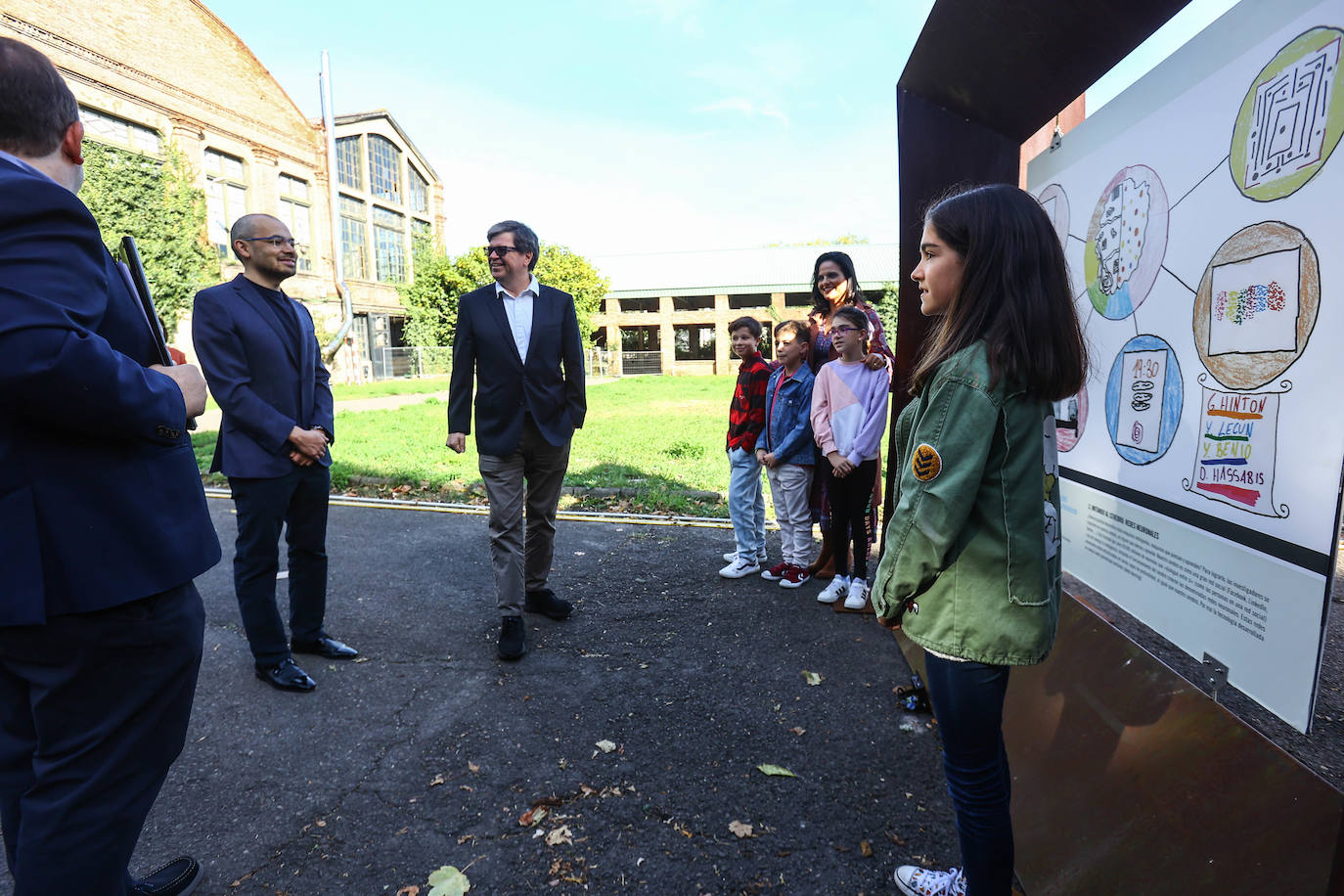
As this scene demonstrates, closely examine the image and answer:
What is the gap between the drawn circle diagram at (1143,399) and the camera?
2.20 meters

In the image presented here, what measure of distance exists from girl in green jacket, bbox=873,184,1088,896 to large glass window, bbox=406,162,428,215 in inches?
1645

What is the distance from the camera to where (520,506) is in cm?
414

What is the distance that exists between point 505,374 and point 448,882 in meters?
2.60

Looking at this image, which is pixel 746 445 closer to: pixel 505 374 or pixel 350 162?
pixel 505 374

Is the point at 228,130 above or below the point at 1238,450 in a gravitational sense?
above

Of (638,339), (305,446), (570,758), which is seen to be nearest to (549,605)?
(570,758)

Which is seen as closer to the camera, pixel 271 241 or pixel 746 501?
pixel 271 241

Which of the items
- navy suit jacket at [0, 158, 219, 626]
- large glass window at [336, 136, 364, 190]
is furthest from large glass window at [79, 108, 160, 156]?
navy suit jacket at [0, 158, 219, 626]

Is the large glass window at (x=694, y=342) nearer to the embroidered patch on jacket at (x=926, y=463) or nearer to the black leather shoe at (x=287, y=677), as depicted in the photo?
the black leather shoe at (x=287, y=677)

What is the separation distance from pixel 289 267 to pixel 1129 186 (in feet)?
12.1

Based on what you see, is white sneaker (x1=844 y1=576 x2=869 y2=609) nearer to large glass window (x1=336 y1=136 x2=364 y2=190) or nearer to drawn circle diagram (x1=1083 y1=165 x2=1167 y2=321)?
drawn circle diagram (x1=1083 y1=165 x2=1167 y2=321)

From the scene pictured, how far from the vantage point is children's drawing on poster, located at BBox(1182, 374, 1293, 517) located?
179cm

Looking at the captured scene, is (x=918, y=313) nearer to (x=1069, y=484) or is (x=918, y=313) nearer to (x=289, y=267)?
(x=1069, y=484)

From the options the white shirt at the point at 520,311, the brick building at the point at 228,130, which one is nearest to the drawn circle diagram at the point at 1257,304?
the white shirt at the point at 520,311
